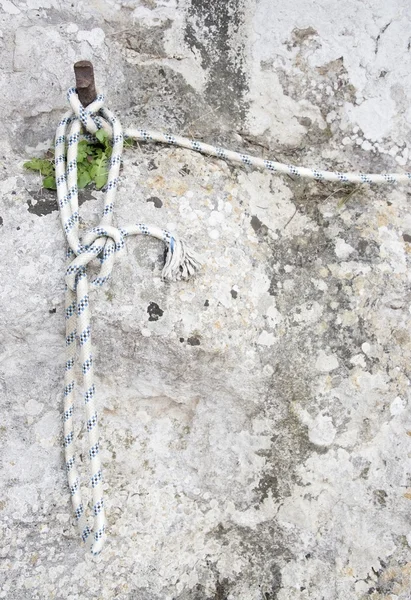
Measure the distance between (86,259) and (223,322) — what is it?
0.34m

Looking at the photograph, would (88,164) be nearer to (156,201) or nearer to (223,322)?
(156,201)

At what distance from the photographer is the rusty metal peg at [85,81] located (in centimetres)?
140

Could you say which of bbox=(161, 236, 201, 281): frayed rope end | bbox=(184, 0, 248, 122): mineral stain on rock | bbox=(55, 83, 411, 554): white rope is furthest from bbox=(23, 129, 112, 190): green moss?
bbox=(184, 0, 248, 122): mineral stain on rock

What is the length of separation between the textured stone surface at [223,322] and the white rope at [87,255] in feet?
0.13

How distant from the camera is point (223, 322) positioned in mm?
1478

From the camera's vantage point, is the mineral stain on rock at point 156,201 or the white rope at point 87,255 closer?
the white rope at point 87,255

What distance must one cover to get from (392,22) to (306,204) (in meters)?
0.52

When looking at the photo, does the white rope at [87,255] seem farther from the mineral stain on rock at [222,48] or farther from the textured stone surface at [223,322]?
the mineral stain on rock at [222,48]

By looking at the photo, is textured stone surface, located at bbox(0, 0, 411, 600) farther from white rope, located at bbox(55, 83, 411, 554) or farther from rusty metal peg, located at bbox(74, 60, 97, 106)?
rusty metal peg, located at bbox(74, 60, 97, 106)

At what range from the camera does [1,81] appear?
1.55 metres

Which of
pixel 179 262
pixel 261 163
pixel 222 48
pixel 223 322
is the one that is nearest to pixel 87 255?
pixel 179 262

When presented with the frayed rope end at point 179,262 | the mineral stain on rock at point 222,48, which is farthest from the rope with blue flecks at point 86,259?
the mineral stain on rock at point 222,48

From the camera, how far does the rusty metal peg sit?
140cm

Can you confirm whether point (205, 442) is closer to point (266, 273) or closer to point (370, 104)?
point (266, 273)
